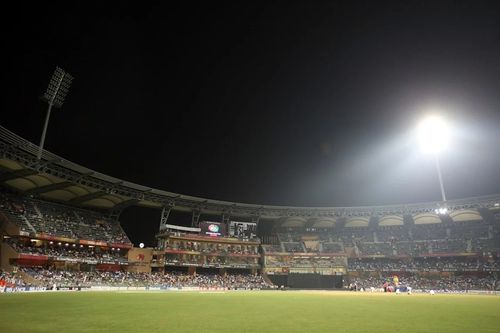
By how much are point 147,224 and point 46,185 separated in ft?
87.4

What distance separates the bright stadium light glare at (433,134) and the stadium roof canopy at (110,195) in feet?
61.5

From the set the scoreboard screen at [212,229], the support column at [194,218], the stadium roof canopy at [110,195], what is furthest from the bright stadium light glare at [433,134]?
the support column at [194,218]

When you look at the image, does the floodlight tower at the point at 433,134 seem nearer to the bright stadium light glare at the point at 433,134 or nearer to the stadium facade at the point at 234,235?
the bright stadium light glare at the point at 433,134

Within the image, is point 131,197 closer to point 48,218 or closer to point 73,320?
point 48,218

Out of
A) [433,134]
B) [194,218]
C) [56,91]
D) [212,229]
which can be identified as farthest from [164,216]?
[433,134]

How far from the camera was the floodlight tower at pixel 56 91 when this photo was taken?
51075 mm

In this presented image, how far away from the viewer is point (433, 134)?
54594mm

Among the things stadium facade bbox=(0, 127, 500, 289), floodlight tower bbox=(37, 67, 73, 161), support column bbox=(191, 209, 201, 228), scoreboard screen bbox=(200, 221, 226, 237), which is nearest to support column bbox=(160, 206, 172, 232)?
stadium facade bbox=(0, 127, 500, 289)

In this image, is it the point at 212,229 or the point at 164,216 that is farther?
the point at 212,229

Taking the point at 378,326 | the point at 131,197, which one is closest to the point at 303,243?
the point at 131,197

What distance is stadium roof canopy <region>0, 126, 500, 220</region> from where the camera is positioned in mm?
52250

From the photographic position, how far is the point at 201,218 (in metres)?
92.4

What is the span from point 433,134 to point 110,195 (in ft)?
197

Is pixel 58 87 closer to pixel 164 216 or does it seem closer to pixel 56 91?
pixel 56 91
